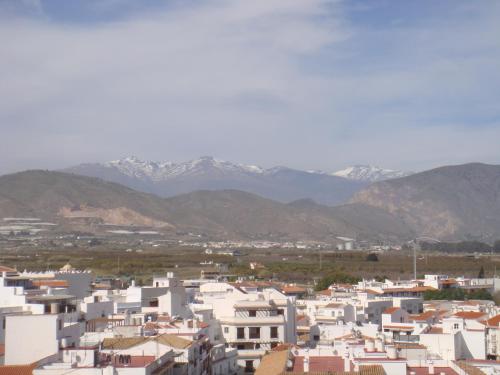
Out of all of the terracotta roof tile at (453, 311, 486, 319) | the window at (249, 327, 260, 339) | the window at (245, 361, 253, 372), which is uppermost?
the terracotta roof tile at (453, 311, 486, 319)

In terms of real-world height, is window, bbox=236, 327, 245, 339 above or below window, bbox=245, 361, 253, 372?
above

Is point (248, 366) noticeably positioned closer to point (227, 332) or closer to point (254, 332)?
point (254, 332)

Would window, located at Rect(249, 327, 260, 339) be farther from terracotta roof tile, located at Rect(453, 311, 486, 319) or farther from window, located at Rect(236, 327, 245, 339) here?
terracotta roof tile, located at Rect(453, 311, 486, 319)

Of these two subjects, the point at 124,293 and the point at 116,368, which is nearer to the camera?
the point at 116,368

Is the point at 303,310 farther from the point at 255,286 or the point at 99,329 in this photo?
the point at 99,329

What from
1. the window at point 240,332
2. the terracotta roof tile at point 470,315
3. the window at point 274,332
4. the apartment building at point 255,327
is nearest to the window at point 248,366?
the apartment building at point 255,327

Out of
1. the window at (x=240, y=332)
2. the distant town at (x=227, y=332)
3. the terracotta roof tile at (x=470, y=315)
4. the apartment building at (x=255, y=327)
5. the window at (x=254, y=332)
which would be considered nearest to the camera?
the distant town at (x=227, y=332)

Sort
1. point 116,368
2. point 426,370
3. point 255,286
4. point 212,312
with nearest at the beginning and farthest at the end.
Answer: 1. point 116,368
2. point 426,370
3. point 212,312
4. point 255,286

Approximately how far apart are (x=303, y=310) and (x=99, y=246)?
4527 inches

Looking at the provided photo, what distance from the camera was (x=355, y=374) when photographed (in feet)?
69.8

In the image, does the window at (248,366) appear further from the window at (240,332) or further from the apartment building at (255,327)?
the window at (240,332)

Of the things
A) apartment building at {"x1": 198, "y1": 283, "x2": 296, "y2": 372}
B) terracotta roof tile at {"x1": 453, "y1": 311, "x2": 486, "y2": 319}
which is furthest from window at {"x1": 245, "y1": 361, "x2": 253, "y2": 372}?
terracotta roof tile at {"x1": 453, "y1": 311, "x2": 486, "y2": 319}

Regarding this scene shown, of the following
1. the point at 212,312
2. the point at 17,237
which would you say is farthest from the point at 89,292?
the point at 17,237

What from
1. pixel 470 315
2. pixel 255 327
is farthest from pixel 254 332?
pixel 470 315
